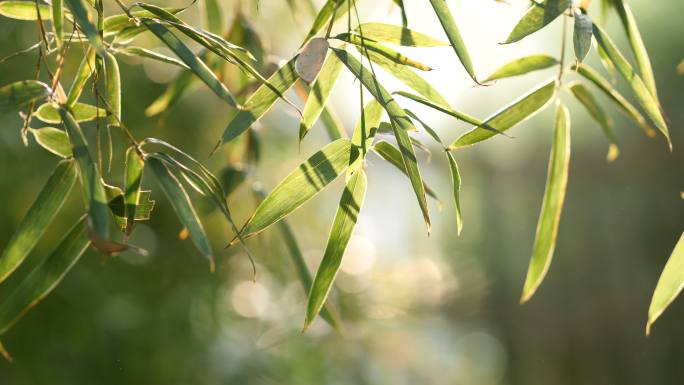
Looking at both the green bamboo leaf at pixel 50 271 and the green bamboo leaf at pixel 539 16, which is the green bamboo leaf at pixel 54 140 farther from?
the green bamboo leaf at pixel 539 16

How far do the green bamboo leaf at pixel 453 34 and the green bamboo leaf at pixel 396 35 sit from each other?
25mm

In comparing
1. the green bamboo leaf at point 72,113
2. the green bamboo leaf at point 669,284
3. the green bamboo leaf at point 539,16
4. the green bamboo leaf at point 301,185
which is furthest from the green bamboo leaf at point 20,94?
the green bamboo leaf at point 669,284

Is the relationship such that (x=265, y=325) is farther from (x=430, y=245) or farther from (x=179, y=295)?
(x=430, y=245)

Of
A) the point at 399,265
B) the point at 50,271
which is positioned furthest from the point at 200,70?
the point at 399,265

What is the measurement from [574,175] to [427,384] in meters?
1.16

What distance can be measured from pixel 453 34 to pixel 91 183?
0.67 feet

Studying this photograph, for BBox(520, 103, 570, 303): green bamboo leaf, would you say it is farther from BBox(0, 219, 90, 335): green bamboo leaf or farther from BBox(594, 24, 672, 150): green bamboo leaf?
BBox(0, 219, 90, 335): green bamboo leaf

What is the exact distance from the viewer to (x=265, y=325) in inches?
79.4

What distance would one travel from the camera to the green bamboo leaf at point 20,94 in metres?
0.41

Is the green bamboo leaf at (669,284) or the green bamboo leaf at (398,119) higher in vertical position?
the green bamboo leaf at (398,119)

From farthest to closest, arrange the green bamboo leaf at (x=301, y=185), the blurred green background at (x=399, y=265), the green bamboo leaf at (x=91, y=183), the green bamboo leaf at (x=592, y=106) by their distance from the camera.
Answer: the blurred green background at (x=399, y=265) < the green bamboo leaf at (x=592, y=106) < the green bamboo leaf at (x=301, y=185) < the green bamboo leaf at (x=91, y=183)

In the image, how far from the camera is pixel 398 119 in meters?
0.42

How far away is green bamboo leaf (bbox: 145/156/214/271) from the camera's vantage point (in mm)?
362

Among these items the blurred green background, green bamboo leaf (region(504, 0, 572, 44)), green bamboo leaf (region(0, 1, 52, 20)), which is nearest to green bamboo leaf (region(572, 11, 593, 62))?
green bamboo leaf (region(504, 0, 572, 44))
